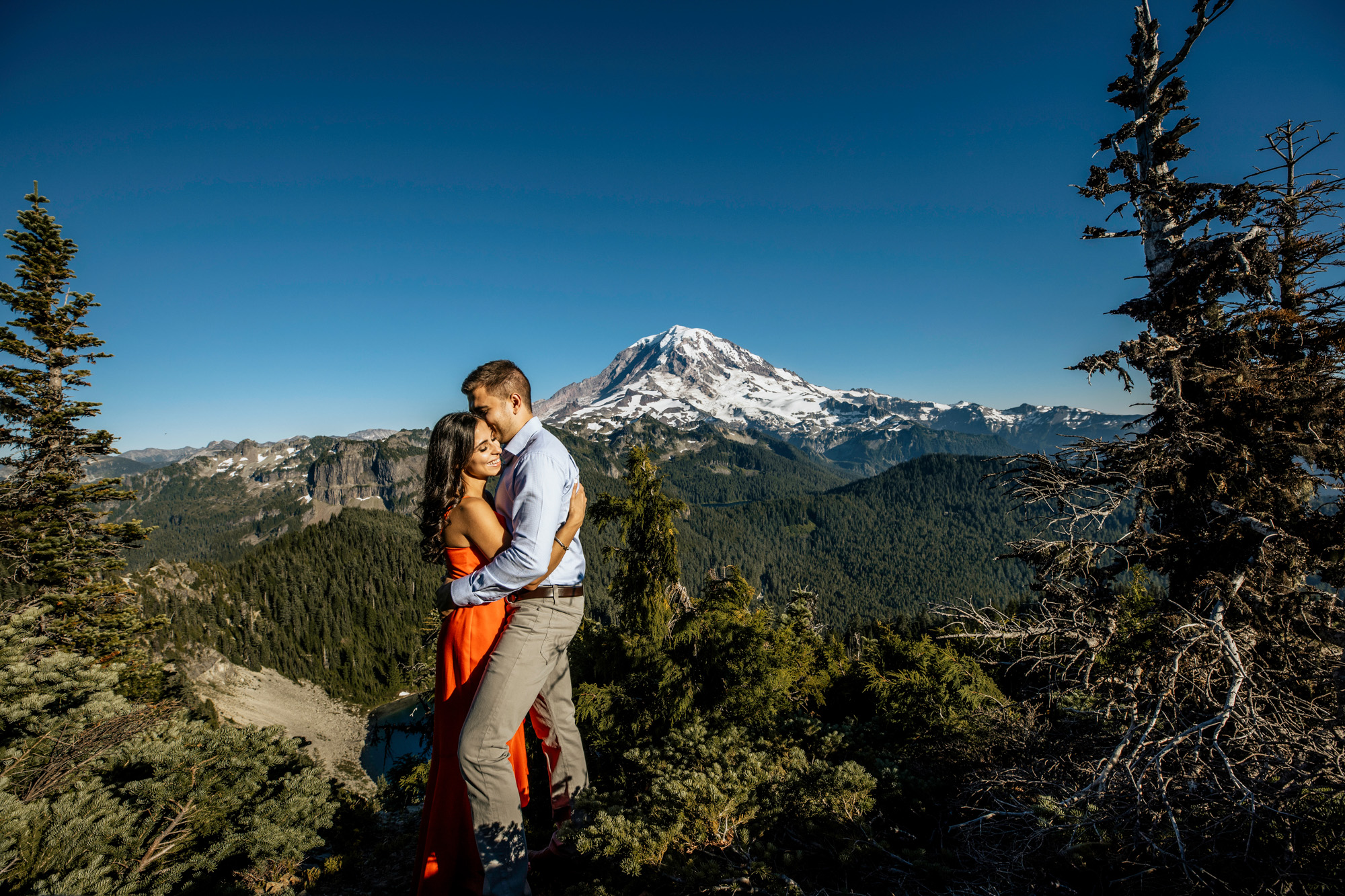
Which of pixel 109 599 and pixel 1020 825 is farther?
pixel 109 599

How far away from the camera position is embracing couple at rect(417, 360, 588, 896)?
135 inches

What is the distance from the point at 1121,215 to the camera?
6.09 meters

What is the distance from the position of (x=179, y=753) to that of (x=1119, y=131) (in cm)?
1208

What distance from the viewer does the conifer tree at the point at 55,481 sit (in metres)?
13.9

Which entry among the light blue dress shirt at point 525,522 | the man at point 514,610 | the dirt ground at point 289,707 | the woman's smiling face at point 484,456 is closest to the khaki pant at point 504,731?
the man at point 514,610

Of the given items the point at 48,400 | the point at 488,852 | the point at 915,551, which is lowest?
the point at 915,551

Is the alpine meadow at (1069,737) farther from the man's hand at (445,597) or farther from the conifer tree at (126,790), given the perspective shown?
the man's hand at (445,597)

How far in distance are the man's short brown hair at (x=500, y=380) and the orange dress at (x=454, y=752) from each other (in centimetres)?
102

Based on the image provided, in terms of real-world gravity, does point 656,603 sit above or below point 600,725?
above

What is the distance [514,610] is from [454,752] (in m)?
1.19

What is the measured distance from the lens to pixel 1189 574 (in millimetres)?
5262

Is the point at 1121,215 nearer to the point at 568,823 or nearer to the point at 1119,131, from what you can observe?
the point at 1119,131

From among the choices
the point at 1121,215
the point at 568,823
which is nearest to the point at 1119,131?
the point at 1121,215

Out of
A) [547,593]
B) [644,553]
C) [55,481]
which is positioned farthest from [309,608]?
[547,593]
